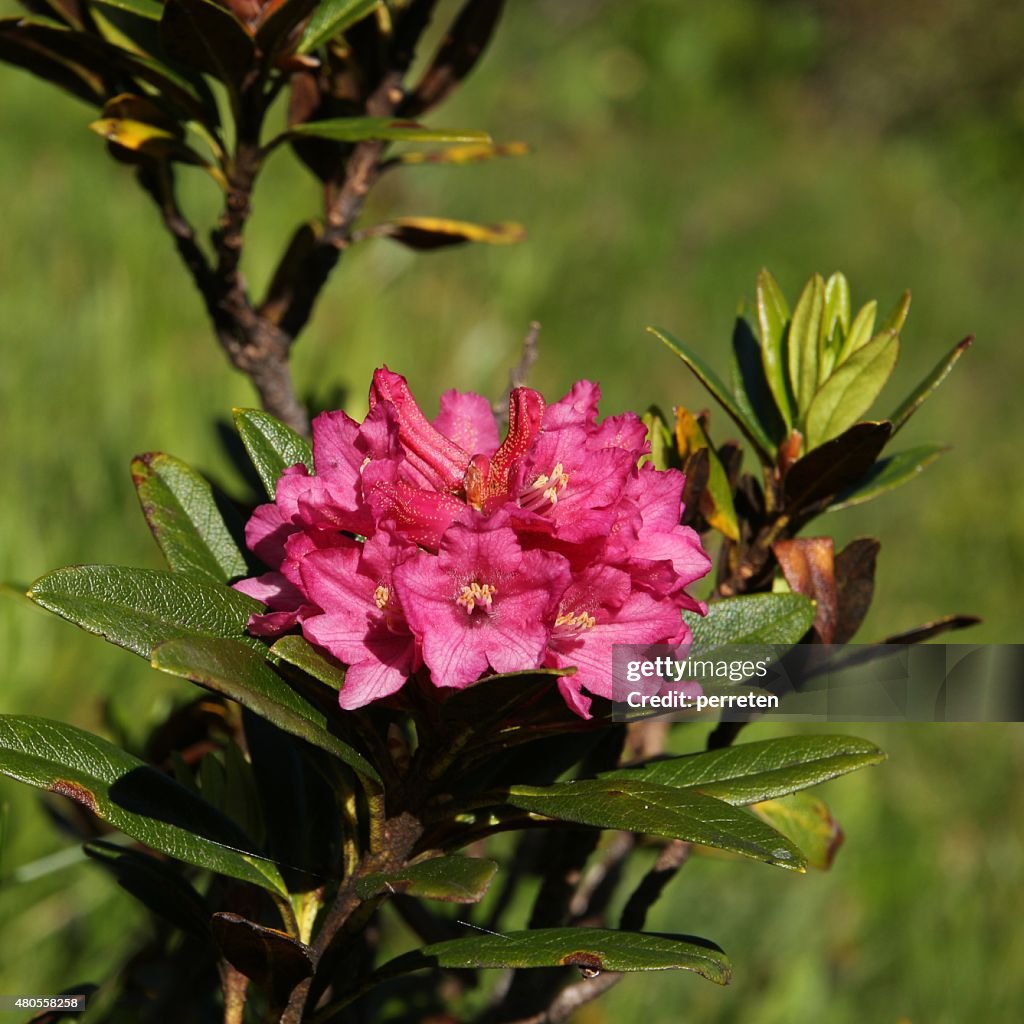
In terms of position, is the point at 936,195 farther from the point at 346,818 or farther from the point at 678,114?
the point at 346,818

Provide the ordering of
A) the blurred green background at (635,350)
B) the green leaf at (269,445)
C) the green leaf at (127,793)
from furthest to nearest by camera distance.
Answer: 1. the blurred green background at (635,350)
2. the green leaf at (269,445)
3. the green leaf at (127,793)

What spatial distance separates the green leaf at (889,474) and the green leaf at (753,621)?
0.49 ft

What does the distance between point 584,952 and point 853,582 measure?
385mm

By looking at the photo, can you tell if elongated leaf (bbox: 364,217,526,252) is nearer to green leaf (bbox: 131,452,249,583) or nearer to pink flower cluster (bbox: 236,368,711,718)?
green leaf (bbox: 131,452,249,583)

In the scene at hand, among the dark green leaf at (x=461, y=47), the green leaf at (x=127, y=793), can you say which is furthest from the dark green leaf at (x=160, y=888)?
the dark green leaf at (x=461, y=47)

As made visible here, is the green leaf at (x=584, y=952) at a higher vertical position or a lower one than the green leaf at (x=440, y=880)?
lower

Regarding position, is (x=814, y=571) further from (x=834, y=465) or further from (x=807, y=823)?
(x=807, y=823)

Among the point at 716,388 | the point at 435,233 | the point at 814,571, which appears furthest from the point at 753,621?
the point at 435,233

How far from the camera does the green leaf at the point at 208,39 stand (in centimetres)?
89

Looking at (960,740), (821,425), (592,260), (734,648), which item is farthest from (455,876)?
(592,260)

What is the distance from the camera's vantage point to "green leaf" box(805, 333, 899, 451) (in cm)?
94

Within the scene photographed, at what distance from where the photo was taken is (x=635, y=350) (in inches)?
174

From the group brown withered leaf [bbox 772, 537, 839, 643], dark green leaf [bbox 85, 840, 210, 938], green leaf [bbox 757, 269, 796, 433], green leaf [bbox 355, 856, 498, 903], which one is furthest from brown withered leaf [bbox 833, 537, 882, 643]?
dark green leaf [bbox 85, 840, 210, 938]

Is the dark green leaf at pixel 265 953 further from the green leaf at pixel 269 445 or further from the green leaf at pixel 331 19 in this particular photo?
the green leaf at pixel 331 19
